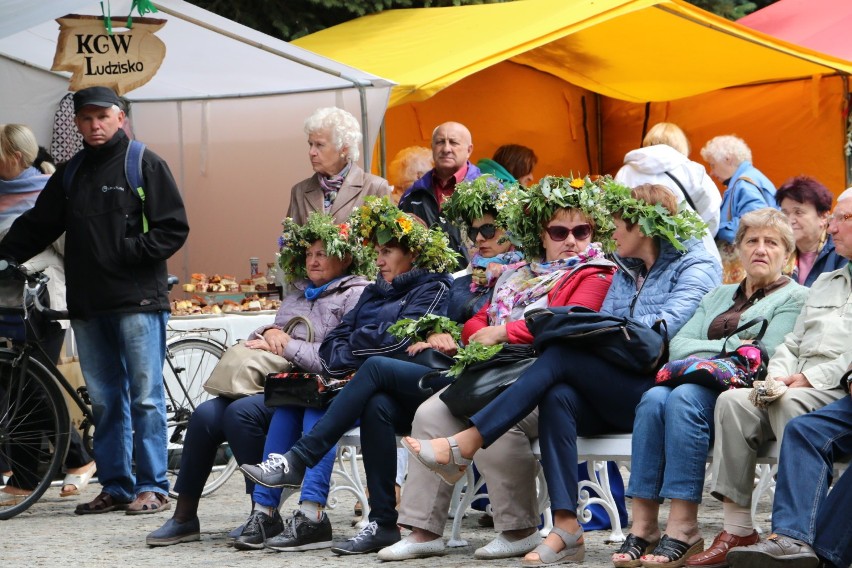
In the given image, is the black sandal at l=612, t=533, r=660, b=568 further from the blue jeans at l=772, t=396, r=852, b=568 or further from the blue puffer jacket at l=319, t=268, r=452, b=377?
the blue puffer jacket at l=319, t=268, r=452, b=377

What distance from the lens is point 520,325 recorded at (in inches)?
243

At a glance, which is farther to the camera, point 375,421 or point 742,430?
point 375,421

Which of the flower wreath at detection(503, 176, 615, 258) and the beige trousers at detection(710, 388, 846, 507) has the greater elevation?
the flower wreath at detection(503, 176, 615, 258)

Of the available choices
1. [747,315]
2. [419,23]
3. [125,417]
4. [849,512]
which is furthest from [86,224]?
[419,23]

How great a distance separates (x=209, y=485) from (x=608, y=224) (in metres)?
3.13

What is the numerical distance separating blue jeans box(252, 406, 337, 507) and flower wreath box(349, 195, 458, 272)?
2.89 feet

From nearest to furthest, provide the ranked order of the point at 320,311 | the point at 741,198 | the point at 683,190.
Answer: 1. the point at 320,311
2. the point at 683,190
3. the point at 741,198

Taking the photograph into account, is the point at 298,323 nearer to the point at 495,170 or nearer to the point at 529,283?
the point at 529,283

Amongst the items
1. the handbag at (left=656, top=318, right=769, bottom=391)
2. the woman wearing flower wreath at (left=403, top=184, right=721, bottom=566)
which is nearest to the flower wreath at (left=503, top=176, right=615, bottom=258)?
the woman wearing flower wreath at (left=403, top=184, right=721, bottom=566)

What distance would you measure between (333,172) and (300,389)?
2331 mm

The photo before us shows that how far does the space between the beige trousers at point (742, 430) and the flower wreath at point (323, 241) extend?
2330 mm

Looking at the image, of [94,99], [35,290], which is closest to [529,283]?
[94,99]

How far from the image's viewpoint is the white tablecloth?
8.95 metres

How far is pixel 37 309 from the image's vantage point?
7.82 metres
